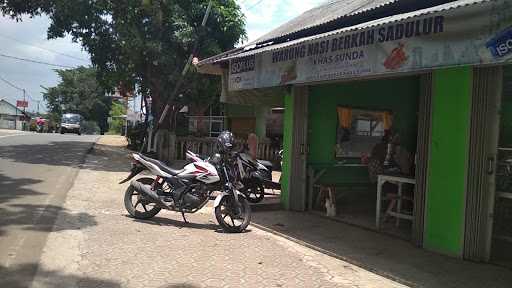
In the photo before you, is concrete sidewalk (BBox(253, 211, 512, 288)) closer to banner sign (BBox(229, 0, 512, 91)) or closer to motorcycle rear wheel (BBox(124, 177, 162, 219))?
motorcycle rear wheel (BBox(124, 177, 162, 219))

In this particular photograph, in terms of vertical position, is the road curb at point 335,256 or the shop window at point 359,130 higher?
the shop window at point 359,130

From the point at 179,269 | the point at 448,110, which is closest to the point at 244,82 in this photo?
the point at 448,110

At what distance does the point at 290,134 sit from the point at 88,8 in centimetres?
1043

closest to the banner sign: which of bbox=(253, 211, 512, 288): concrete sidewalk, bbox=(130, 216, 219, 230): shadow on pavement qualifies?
bbox=(253, 211, 512, 288): concrete sidewalk

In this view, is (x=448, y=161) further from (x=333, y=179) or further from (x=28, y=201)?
(x=28, y=201)

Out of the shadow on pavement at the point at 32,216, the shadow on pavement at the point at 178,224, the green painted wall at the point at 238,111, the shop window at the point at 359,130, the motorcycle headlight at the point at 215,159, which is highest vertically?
the green painted wall at the point at 238,111

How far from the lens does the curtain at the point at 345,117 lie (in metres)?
8.97

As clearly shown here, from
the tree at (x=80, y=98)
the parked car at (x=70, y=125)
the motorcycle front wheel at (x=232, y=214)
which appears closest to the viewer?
the motorcycle front wheel at (x=232, y=214)

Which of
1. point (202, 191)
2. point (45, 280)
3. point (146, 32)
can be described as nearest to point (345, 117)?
point (202, 191)

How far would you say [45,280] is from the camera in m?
4.54

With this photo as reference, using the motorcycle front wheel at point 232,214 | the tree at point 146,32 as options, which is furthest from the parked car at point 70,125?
the motorcycle front wheel at point 232,214

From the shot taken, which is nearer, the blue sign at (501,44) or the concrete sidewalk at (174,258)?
the blue sign at (501,44)

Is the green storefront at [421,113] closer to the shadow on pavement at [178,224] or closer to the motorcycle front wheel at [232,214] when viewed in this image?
the motorcycle front wheel at [232,214]

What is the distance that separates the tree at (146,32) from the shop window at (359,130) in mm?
8451
